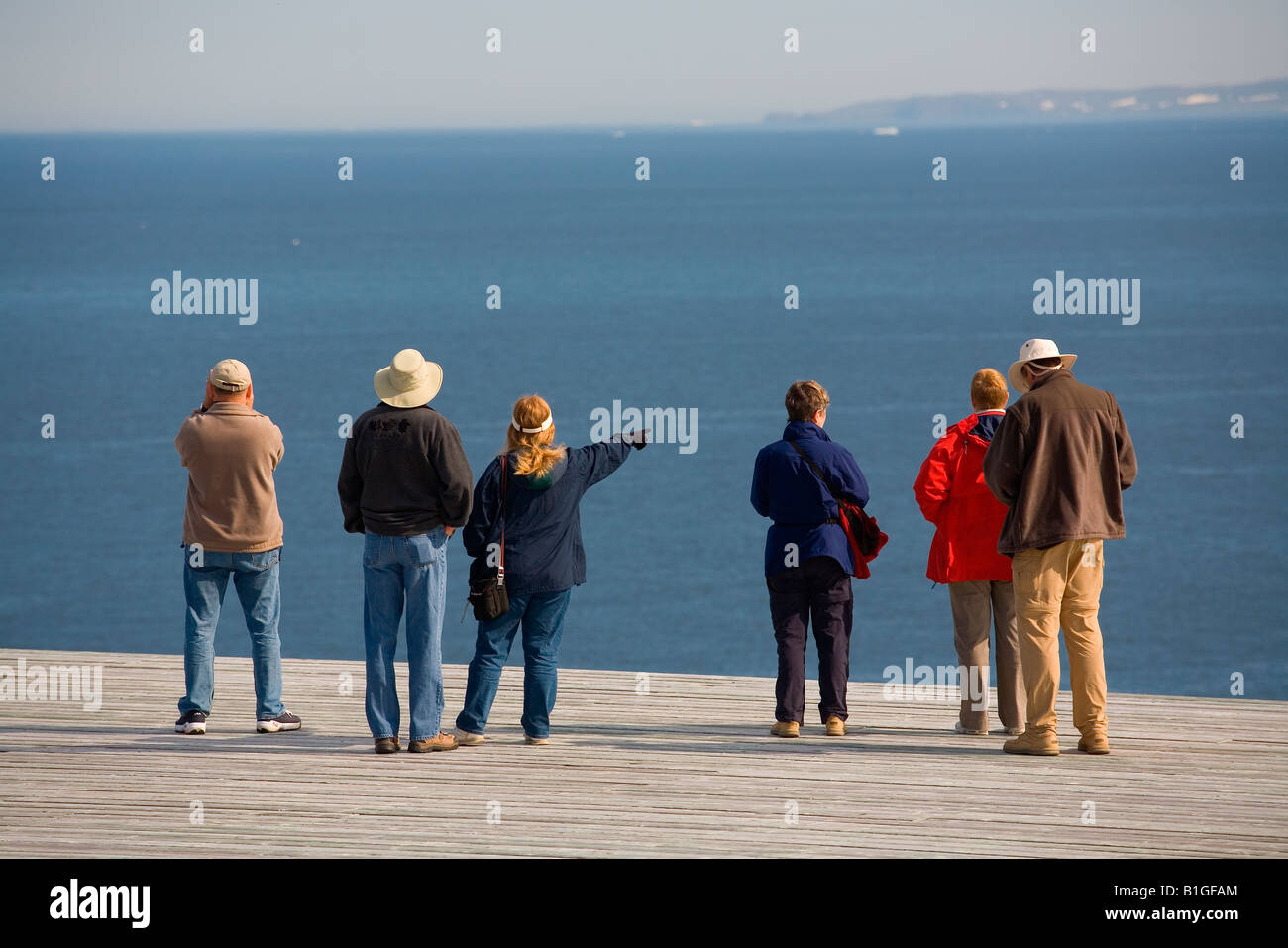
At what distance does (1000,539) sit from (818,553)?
2.40 ft

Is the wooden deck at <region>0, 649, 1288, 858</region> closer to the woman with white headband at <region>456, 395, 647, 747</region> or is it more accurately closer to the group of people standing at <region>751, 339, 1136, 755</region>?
the group of people standing at <region>751, 339, 1136, 755</region>

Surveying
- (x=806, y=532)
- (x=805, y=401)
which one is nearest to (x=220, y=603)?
(x=806, y=532)

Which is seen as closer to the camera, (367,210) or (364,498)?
(364,498)

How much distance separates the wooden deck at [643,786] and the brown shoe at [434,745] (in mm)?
46

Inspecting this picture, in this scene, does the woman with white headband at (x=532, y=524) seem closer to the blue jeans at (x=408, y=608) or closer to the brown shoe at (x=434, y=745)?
the blue jeans at (x=408, y=608)

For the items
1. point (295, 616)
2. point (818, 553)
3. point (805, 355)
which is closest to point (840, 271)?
point (805, 355)

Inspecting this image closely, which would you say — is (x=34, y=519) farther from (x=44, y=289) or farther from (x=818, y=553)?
(x=818, y=553)

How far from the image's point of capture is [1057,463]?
6129mm

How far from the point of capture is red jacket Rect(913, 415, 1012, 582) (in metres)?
6.56

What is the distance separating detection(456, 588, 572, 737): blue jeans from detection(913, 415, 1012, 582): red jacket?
157 cm

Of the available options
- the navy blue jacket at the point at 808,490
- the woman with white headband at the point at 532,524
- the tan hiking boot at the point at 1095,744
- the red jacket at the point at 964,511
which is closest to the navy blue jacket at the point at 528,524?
the woman with white headband at the point at 532,524

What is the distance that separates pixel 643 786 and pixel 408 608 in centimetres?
115

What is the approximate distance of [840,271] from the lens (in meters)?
140

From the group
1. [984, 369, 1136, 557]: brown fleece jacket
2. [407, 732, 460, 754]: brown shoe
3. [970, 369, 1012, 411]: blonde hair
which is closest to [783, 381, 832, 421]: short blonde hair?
[970, 369, 1012, 411]: blonde hair
